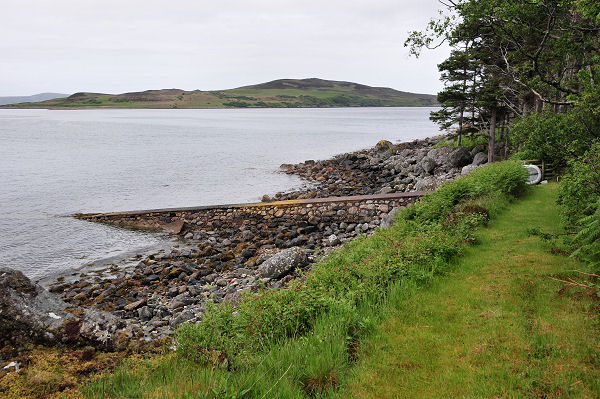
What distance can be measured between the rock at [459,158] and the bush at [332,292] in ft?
74.4

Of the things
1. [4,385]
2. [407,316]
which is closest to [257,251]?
[407,316]

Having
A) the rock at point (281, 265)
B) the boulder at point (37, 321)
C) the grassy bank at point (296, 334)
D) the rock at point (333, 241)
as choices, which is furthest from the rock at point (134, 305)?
the rock at point (333, 241)

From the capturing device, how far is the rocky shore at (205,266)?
881cm

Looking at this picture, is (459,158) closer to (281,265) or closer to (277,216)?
(277,216)

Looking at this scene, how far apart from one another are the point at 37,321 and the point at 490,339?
25.9 ft

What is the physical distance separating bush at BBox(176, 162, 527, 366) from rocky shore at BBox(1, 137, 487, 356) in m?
0.59

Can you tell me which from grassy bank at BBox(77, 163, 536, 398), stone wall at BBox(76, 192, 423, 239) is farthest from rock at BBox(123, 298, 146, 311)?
stone wall at BBox(76, 192, 423, 239)

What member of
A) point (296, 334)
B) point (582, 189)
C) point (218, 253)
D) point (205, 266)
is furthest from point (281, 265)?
point (582, 189)

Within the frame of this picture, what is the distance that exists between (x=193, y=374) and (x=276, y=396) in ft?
3.77

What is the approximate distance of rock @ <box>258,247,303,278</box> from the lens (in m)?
13.8

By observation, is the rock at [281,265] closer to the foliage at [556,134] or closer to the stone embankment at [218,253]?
the stone embankment at [218,253]

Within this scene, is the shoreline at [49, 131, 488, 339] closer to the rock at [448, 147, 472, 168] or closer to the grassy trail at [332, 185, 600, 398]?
the rock at [448, 147, 472, 168]

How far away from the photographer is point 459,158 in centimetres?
3438

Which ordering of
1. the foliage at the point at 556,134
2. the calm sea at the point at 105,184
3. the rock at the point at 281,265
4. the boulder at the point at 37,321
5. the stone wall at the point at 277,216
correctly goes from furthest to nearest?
the stone wall at the point at 277,216 → the calm sea at the point at 105,184 → the rock at the point at 281,265 → the foliage at the point at 556,134 → the boulder at the point at 37,321
